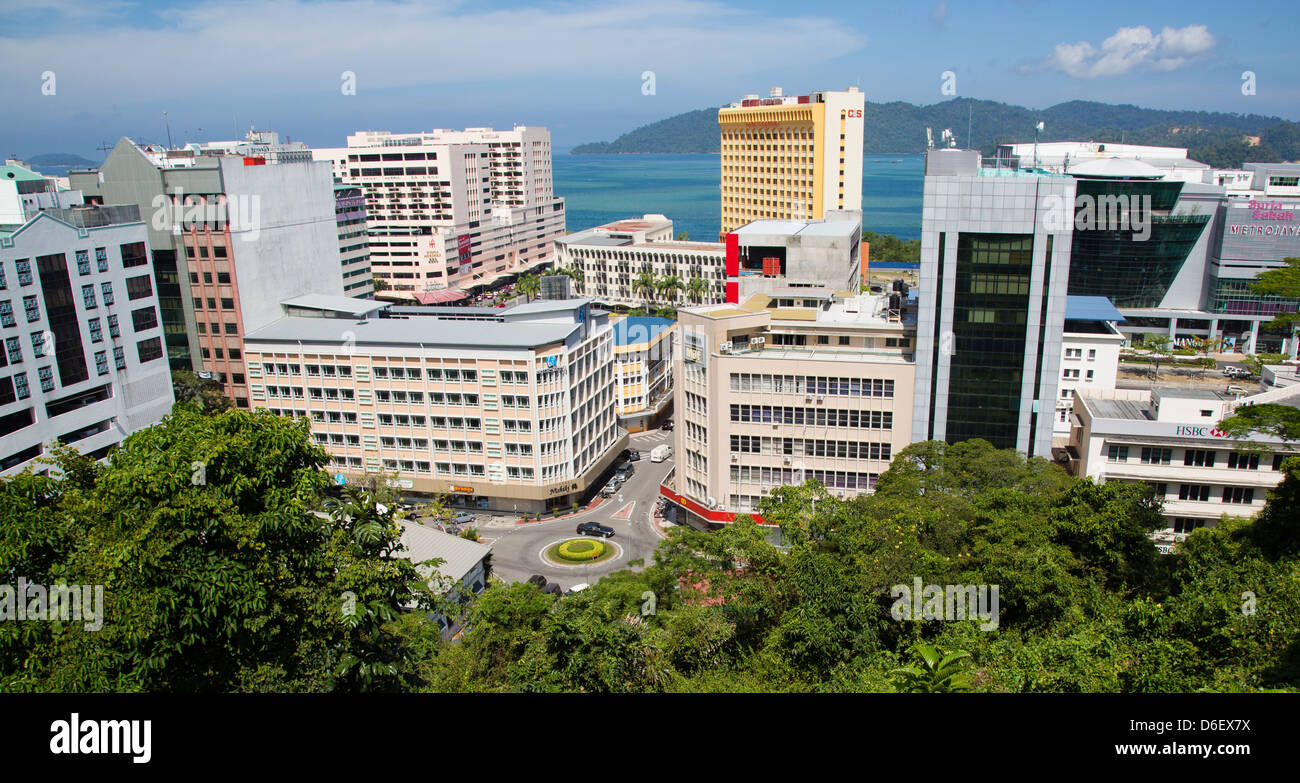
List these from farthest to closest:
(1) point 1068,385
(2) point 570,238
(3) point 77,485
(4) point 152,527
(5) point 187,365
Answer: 1. (2) point 570,238
2. (5) point 187,365
3. (1) point 1068,385
4. (3) point 77,485
5. (4) point 152,527

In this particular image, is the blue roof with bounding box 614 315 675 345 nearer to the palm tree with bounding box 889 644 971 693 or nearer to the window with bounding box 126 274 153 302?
the window with bounding box 126 274 153 302

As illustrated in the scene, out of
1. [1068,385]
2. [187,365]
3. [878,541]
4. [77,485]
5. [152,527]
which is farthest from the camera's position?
[187,365]

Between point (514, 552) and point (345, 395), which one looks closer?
point (514, 552)

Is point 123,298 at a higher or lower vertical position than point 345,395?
higher

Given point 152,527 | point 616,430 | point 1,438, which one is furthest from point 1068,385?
point 1,438
